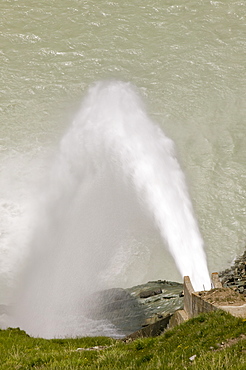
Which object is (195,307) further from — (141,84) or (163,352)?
(141,84)

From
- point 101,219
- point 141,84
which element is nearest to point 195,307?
point 101,219

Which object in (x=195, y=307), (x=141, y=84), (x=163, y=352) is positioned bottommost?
(x=195, y=307)

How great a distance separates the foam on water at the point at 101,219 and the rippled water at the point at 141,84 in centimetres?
211

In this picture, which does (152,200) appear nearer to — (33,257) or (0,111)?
(33,257)

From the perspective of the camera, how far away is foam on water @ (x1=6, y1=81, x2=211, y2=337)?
34.9 metres

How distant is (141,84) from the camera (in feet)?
213

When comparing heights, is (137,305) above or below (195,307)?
below

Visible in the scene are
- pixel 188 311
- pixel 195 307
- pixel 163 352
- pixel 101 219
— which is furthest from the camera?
pixel 101 219

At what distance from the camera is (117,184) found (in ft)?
151

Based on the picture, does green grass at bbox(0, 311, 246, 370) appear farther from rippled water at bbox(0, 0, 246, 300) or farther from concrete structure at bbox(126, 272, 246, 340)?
rippled water at bbox(0, 0, 246, 300)

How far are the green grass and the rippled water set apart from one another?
63.2ft

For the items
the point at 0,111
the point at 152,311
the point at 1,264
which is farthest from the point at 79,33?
the point at 152,311

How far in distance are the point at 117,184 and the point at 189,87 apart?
23.4 m

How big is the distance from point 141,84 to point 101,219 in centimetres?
2674
